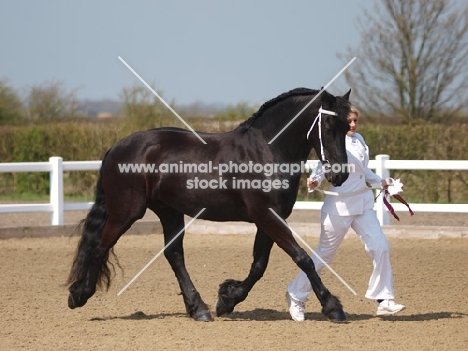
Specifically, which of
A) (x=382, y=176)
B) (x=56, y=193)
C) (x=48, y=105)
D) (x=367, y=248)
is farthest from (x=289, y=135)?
(x=48, y=105)

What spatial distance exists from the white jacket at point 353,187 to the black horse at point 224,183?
0.32 metres

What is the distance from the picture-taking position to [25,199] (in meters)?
20.0

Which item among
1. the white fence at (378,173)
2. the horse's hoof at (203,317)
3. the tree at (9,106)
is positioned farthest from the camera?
the tree at (9,106)

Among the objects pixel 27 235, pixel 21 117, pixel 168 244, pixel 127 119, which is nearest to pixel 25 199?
pixel 127 119

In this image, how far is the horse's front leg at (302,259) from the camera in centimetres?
664

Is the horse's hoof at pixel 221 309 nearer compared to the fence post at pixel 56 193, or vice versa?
the horse's hoof at pixel 221 309

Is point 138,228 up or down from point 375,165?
down

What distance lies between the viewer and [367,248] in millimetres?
6852

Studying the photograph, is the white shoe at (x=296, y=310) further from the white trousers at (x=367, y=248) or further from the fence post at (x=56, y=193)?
the fence post at (x=56, y=193)

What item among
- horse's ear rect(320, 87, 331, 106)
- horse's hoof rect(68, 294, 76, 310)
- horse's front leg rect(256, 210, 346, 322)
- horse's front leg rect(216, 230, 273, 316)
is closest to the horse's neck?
horse's ear rect(320, 87, 331, 106)

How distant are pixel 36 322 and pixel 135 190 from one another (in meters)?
1.34

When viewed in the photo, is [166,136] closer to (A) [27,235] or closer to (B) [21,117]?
(A) [27,235]

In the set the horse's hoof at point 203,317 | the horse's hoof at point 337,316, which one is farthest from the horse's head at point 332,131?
the horse's hoof at point 203,317

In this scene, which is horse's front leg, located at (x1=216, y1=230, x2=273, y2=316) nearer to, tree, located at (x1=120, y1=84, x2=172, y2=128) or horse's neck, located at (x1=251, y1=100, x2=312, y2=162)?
horse's neck, located at (x1=251, y1=100, x2=312, y2=162)
